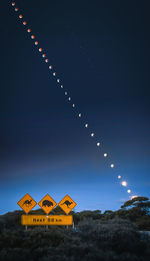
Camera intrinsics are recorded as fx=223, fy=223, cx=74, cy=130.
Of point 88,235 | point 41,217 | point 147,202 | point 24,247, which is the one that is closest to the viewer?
point 24,247

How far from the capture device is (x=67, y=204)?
Answer: 14203 mm

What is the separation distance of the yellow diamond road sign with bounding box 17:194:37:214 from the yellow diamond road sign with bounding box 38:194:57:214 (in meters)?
0.51

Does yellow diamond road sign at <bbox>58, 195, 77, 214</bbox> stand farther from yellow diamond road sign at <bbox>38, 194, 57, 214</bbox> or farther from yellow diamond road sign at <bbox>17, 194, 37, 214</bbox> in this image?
yellow diamond road sign at <bbox>17, 194, 37, 214</bbox>

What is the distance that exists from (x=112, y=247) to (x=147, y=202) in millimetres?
16264

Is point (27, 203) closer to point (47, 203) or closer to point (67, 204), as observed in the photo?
point (47, 203)

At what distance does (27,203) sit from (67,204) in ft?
8.22

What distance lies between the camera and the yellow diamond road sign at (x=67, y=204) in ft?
46.4

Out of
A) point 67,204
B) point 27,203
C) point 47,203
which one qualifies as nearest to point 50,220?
point 47,203

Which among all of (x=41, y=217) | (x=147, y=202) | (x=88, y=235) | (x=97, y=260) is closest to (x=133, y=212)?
(x=147, y=202)

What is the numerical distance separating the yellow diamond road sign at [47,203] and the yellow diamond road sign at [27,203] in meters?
0.51

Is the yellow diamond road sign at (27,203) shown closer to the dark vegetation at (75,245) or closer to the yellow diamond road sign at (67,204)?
the yellow diamond road sign at (67,204)

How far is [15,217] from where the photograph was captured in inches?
821

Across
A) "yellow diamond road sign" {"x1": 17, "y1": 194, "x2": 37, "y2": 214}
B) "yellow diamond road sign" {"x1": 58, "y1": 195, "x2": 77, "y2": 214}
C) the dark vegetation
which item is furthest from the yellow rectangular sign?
the dark vegetation

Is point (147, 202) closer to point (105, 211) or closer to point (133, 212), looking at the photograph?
point (133, 212)
